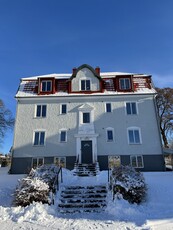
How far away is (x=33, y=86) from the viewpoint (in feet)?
77.3

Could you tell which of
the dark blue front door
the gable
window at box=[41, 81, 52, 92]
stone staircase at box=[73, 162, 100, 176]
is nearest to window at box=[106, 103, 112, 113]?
the gable

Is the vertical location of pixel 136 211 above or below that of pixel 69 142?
below

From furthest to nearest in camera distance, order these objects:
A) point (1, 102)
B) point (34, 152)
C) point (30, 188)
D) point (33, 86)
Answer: point (1, 102) → point (33, 86) → point (34, 152) → point (30, 188)

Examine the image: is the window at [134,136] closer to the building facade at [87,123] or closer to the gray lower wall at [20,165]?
the building facade at [87,123]

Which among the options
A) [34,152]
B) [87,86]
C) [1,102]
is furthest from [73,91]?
[1,102]

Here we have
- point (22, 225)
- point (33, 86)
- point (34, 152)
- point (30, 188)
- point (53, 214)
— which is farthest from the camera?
point (33, 86)

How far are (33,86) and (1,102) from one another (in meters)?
8.67

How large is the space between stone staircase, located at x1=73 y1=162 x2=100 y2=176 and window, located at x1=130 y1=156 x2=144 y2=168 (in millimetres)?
3942

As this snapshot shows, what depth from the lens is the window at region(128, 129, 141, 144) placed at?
810 inches

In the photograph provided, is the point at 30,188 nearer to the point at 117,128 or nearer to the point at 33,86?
the point at 117,128

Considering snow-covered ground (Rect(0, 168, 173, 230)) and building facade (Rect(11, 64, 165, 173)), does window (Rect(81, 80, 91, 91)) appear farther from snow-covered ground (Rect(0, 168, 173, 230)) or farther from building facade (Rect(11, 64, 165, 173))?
snow-covered ground (Rect(0, 168, 173, 230))

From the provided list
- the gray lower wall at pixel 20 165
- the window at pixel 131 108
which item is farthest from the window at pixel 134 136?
the gray lower wall at pixel 20 165

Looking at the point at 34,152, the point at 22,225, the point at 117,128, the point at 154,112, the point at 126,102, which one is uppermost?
the point at 126,102

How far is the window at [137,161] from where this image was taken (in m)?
19.9
